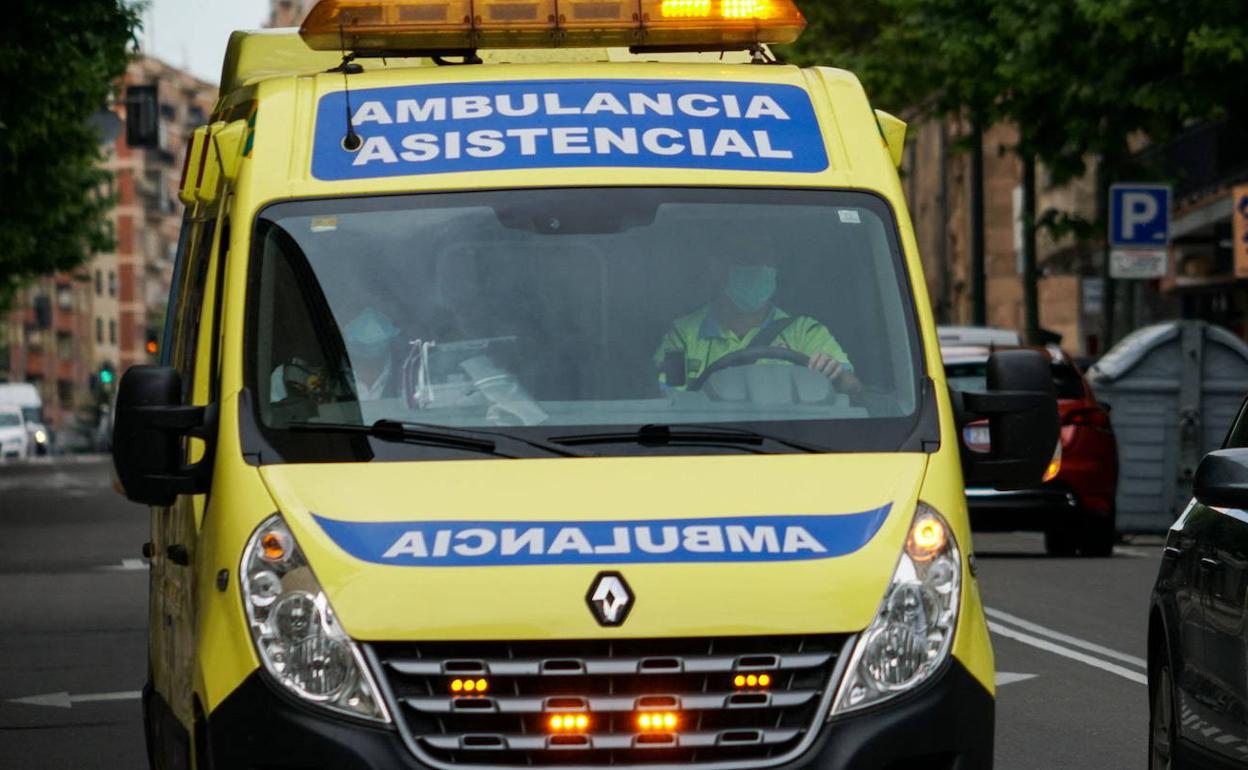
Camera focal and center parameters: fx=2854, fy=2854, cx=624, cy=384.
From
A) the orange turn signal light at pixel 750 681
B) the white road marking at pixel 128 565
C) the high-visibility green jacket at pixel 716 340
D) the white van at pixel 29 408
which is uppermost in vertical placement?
the high-visibility green jacket at pixel 716 340

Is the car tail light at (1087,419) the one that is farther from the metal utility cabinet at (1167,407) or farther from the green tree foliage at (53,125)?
the green tree foliage at (53,125)

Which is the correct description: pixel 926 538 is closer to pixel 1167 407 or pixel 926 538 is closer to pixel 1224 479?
pixel 1224 479

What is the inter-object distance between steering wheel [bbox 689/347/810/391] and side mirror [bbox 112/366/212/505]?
116 centimetres

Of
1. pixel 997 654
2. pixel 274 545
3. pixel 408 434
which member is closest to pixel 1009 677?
pixel 997 654

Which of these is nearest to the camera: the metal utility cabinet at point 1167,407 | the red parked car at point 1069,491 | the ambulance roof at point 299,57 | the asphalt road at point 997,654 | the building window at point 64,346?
the ambulance roof at point 299,57

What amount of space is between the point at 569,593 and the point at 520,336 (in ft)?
3.18

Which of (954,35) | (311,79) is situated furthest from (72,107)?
(311,79)

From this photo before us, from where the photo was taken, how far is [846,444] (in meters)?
6.45

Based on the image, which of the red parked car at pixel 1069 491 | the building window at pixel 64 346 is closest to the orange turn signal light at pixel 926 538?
the red parked car at pixel 1069 491

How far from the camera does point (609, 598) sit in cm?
595

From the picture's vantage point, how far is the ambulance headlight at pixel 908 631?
596 cm

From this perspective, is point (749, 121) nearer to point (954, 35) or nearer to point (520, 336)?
point (520, 336)

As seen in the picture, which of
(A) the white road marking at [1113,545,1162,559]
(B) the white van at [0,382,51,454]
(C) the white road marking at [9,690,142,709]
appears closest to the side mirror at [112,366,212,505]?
(C) the white road marking at [9,690,142,709]

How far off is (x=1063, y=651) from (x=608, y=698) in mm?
7855
